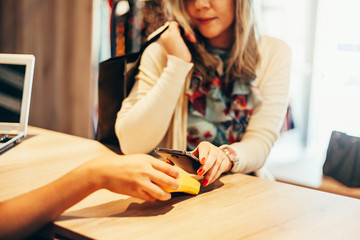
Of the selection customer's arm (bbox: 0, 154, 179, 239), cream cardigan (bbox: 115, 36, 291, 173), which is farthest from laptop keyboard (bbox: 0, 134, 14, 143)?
customer's arm (bbox: 0, 154, 179, 239)

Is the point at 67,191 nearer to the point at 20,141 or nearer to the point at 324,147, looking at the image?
the point at 20,141

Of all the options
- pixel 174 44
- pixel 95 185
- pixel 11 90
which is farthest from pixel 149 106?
pixel 95 185

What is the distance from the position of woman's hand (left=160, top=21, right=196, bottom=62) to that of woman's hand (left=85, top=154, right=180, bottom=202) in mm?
708

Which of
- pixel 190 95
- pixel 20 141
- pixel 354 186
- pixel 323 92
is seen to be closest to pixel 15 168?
pixel 20 141

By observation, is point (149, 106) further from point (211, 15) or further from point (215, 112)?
point (211, 15)

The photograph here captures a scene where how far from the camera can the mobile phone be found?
750 millimetres

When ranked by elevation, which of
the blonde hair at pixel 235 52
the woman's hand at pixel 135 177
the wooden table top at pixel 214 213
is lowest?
the wooden table top at pixel 214 213

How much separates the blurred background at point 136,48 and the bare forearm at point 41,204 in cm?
203

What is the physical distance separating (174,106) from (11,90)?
557mm

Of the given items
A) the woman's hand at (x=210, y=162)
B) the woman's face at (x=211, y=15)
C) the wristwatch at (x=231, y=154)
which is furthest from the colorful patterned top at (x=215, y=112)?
the woman's hand at (x=210, y=162)

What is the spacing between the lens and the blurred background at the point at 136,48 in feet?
9.39

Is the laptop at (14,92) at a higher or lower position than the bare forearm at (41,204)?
higher

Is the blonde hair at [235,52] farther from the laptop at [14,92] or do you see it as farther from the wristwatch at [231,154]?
the laptop at [14,92]

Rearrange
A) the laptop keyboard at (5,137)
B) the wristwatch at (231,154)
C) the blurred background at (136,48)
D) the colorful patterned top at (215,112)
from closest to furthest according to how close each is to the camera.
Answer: the wristwatch at (231,154), the laptop keyboard at (5,137), the colorful patterned top at (215,112), the blurred background at (136,48)
